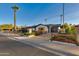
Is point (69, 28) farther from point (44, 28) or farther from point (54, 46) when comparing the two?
point (54, 46)

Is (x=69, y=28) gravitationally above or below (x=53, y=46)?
above

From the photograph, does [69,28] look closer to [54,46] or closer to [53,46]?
[54,46]

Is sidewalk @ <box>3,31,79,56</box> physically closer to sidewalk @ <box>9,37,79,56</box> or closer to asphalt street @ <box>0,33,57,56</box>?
sidewalk @ <box>9,37,79,56</box>

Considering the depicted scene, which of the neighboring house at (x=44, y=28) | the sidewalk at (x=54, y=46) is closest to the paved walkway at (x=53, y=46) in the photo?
the sidewalk at (x=54, y=46)

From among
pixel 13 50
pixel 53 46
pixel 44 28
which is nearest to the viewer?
pixel 13 50

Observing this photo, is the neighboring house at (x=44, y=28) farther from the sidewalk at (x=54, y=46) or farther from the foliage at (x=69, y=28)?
the sidewalk at (x=54, y=46)

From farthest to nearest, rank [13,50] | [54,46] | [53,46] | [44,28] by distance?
1. [53,46]
2. [54,46]
3. [44,28]
4. [13,50]

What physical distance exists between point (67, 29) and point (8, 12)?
218 centimetres

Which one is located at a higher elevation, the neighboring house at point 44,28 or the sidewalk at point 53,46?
the neighboring house at point 44,28

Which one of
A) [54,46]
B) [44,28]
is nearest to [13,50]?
[44,28]

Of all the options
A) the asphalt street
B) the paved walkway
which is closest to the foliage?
the paved walkway

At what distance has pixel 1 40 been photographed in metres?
11.4

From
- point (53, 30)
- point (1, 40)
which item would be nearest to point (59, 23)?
point (53, 30)

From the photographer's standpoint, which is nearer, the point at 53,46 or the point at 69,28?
the point at 69,28
